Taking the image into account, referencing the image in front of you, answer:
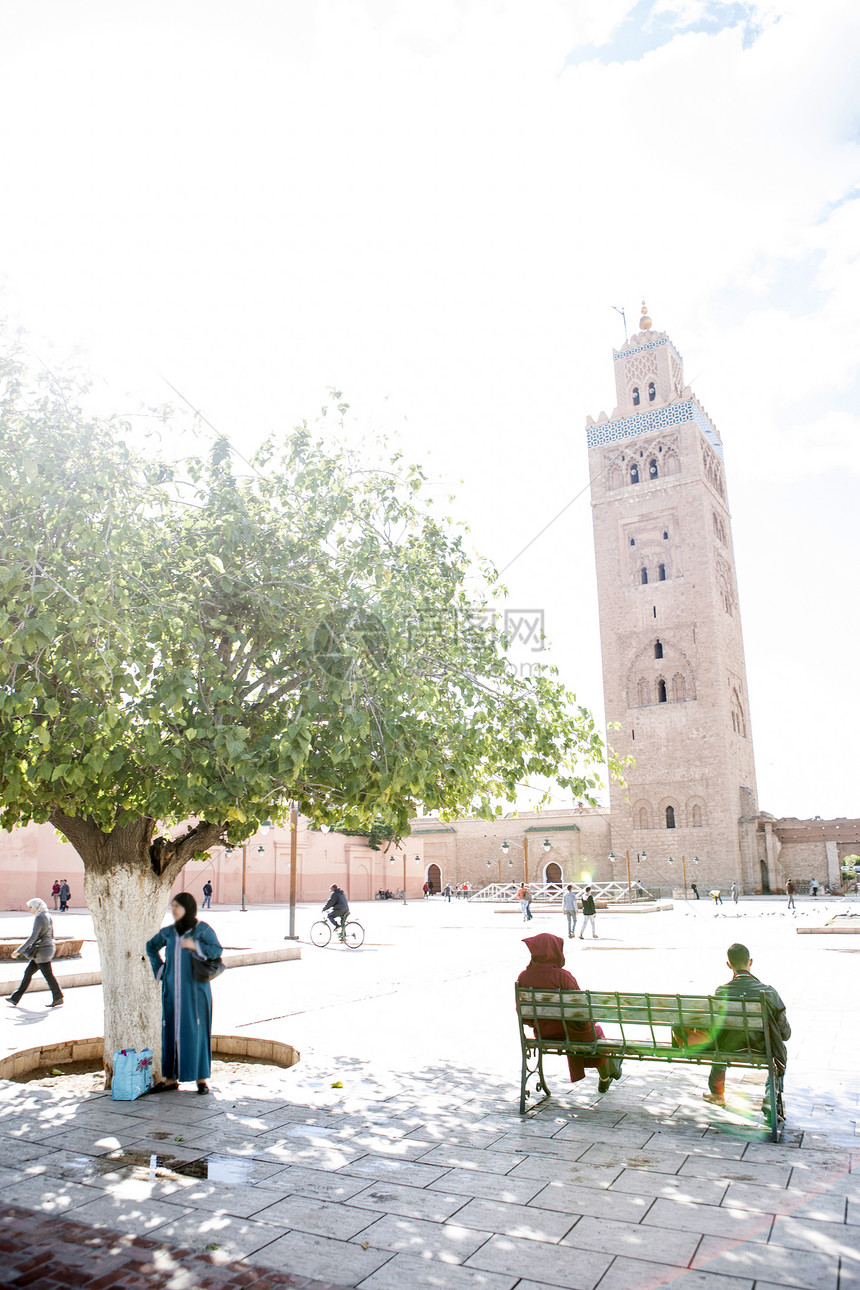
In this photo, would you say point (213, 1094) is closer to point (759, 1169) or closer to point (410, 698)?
point (410, 698)

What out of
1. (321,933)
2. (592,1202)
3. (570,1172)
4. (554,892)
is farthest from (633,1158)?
(554,892)

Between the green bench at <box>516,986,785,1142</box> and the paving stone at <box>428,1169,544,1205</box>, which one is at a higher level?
the green bench at <box>516,986,785,1142</box>

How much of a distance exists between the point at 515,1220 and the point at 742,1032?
2.05 metres

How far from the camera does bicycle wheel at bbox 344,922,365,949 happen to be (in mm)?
18719

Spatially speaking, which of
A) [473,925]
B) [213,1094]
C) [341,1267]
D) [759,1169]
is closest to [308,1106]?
[213,1094]

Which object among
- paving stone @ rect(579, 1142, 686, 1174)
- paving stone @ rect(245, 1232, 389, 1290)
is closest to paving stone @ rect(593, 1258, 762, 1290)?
paving stone @ rect(245, 1232, 389, 1290)

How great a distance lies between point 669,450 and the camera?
5456cm

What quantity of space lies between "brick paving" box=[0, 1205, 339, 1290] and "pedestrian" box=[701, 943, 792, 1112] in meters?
2.98

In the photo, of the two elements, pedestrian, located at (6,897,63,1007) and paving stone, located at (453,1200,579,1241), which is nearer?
paving stone, located at (453,1200,579,1241)

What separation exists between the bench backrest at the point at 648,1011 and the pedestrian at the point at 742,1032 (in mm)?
18

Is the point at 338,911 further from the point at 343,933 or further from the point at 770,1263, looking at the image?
the point at 770,1263

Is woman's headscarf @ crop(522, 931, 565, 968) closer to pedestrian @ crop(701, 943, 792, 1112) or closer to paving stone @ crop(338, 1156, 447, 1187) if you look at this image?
pedestrian @ crop(701, 943, 792, 1112)

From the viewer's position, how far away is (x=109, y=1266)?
3.40 m

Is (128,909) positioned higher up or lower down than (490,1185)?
higher up
